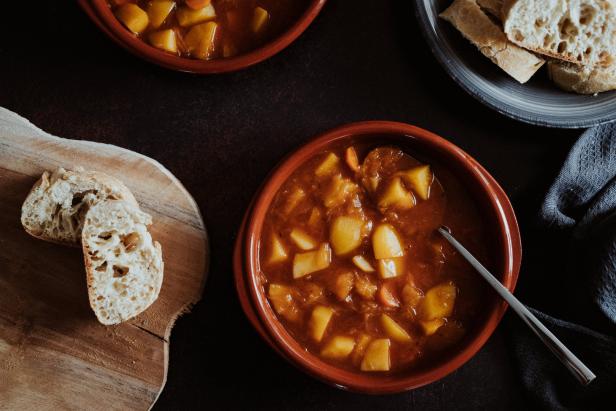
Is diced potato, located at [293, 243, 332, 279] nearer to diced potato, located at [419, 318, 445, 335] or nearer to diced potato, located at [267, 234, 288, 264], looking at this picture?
diced potato, located at [267, 234, 288, 264]

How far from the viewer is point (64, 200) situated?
2.83 m

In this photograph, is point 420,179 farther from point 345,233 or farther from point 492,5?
point 492,5

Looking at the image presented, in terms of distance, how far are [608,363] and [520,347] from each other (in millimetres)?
374

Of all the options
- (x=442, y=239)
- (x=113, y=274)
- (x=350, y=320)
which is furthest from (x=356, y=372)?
(x=113, y=274)

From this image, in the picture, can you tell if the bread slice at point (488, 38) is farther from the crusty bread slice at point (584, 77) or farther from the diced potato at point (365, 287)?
the diced potato at point (365, 287)

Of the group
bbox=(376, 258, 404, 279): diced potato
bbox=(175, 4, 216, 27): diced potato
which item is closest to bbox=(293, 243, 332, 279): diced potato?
bbox=(376, 258, 404, 279): diced potato

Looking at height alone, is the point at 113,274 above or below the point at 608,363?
below

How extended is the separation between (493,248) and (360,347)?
2.33 feet

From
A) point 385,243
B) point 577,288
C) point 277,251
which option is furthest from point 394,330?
point 577,288

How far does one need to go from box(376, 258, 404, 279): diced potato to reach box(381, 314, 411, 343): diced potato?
17 cm

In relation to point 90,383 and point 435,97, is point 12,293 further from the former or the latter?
point 435,97

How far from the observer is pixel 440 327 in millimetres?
2803

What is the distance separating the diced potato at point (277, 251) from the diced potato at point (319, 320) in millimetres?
257

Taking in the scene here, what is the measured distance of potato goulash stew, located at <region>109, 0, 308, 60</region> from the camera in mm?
2938
